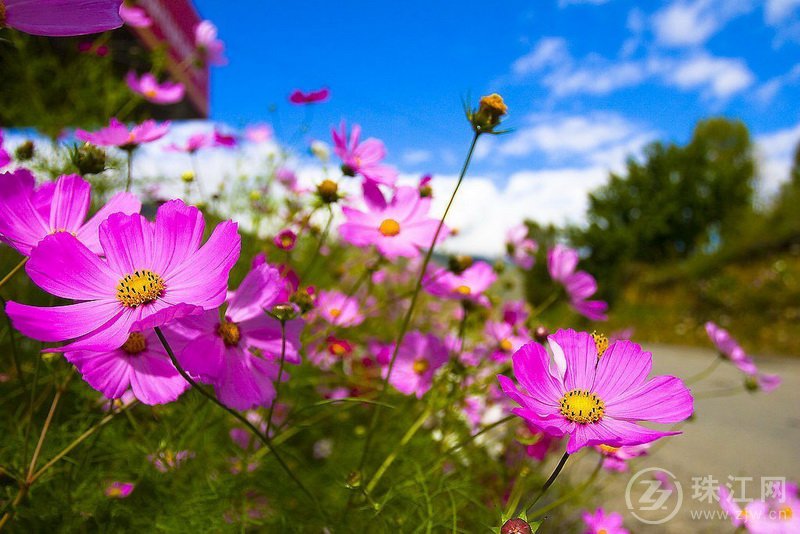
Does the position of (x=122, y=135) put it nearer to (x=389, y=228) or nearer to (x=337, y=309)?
(x=389, y=228)

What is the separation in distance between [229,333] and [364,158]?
352 mm

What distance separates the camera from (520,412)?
32 cm

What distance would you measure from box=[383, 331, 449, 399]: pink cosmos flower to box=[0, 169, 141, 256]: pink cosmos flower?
43 centimetres

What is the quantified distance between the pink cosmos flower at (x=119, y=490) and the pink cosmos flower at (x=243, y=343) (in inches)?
11.0

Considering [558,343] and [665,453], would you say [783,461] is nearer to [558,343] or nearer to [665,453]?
[665,453]

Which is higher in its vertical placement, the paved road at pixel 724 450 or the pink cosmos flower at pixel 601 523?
the paved road at pixel 724 450

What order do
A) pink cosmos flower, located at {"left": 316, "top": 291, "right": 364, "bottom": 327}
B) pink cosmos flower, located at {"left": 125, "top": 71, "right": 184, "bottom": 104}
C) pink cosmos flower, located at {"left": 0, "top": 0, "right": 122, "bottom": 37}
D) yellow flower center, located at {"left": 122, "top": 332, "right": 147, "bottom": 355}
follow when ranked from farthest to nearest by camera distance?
pink cosmos flower, located at {"left": 125, "top": 71, "right": 184, "bottom": 104}, pink cosmos flower, located at {"left": 316, "top": 291, "right": 364, "bottom": 327}, yellow flower center, located at {"left": 122, "top": 332, "right": 147, "bottom": 355}, pink cosmos flower, located at {"left": 0, "top": 0, "right": 122, "bottom": 37}

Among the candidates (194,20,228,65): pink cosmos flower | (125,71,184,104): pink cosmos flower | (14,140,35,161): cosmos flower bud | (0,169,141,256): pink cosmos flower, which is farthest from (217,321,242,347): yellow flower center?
(194,20,228,65): pink cosmos flower

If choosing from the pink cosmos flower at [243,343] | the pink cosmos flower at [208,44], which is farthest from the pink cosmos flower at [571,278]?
the pink cosmos flower at [208,44]

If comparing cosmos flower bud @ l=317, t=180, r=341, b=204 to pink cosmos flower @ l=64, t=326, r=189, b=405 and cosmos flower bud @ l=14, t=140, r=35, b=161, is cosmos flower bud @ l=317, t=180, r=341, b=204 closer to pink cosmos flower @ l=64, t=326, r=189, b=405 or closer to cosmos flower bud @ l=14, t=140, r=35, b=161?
pink cosmos flower @ l=64, t=326, r=189, b=405

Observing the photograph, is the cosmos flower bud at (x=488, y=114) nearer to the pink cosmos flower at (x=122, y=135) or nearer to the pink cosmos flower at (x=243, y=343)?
the pink cosmos flower at (x=243, y=343)

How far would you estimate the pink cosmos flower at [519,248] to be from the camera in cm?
116

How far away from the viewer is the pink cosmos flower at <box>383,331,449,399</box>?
74 centimetres

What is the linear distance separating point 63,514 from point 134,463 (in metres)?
0.15
